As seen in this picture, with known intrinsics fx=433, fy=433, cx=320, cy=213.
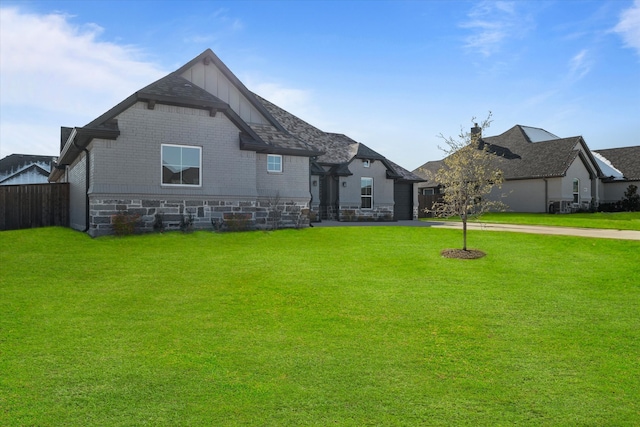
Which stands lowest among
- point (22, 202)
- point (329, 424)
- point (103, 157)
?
point (329, 424)

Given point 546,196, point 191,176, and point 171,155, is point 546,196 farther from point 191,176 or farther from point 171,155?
point 171,155

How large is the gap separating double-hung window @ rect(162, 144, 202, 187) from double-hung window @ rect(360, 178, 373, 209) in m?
13.4

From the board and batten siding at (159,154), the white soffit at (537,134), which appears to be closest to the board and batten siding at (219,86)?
the board and batten siding at (159,154)

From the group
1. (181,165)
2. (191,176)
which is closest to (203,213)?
(191,176)

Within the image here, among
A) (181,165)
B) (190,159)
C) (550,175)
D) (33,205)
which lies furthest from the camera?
(550,175)

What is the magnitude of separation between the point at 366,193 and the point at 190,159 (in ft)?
46.3

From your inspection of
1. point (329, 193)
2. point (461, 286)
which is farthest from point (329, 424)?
point (329, 193)

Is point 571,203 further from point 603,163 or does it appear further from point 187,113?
point 187,113

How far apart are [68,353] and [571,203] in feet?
122

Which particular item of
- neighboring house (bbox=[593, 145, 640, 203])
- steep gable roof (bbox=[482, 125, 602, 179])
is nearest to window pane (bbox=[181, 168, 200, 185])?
steep gable roof (bbox=[482, 125, 602, 179])

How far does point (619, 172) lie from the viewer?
39406 mm

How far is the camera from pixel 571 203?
34562 mm

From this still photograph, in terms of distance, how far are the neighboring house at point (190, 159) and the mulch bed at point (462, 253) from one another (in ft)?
28.5

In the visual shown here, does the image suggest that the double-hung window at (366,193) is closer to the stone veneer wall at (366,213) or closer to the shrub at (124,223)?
the stone veneer wall at (366,213)
